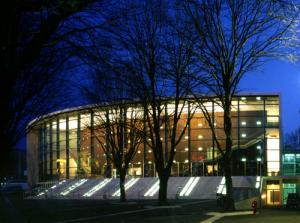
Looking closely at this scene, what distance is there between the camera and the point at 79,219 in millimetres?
26750

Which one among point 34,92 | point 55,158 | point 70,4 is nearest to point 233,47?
point 34,92

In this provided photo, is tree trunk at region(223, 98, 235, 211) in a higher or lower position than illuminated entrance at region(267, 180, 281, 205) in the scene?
higher

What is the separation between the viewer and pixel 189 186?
2322 inches

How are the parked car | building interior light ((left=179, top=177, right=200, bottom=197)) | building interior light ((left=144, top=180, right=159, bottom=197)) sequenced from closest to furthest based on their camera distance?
1. the parked car
2. building interior light ((left=179, top=177, right=200, bottom=197))
3. building interior light ((left=144, top=180, right=159, bottom=197))

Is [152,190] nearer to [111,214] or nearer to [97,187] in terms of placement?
[97,187]

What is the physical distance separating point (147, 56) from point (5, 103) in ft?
68.6

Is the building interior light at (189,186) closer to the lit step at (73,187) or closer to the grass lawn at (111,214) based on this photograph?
the lit step at (73,187)

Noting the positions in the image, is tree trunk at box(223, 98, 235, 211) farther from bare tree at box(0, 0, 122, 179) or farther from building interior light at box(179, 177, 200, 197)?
building interior light at box(179, 177, 200, 197)

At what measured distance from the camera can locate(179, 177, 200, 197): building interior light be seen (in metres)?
55.7

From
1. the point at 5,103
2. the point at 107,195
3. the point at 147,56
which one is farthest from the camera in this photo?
the point at 107,195

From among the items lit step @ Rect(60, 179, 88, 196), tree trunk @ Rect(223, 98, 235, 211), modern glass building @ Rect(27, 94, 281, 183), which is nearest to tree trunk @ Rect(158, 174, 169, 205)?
tree trunk @ Rect(223, 98, 235, 211)

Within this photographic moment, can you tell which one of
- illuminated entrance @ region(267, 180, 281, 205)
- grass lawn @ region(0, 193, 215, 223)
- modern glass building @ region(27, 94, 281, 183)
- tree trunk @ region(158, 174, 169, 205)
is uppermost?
modern glass building @ region(27, 94, 281, 183)

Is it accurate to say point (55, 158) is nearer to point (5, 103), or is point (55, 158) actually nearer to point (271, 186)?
point (271, 186)

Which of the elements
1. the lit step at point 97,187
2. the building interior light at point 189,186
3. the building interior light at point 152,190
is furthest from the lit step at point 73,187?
the building interior light at point 189,186
